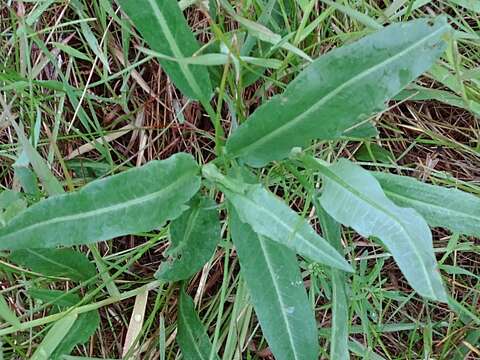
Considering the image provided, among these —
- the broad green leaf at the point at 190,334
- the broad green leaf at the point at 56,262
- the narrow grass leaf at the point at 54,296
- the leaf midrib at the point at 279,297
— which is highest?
the broad green leaf at the point at 56,262

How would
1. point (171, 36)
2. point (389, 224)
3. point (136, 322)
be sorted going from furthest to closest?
1. point (136, 322)
2. point (171, 36)
3. point (389, 224)

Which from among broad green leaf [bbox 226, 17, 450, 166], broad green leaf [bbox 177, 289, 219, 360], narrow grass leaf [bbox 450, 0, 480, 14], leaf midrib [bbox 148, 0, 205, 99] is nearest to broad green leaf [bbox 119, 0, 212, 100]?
leaf midrib [bbox 148, 0, 205, 99]

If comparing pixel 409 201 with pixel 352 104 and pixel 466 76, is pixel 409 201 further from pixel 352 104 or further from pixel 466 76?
pixel 466 76

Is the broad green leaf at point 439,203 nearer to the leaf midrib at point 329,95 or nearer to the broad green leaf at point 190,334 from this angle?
the leaf midrib at point 329,95

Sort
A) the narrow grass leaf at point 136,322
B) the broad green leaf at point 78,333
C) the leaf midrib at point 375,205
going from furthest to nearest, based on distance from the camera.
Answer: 1. the narrow grass leaf at point 136,322
2. the broad green leaf at point 78,333
3. the leaf midrib at point 375,205

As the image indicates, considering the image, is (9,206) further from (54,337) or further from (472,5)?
(472,5)

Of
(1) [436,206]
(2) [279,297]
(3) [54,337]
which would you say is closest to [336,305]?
(2) [279,297]

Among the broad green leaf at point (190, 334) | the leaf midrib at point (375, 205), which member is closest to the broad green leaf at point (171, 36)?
the leaf midrib at point (375, 205)
